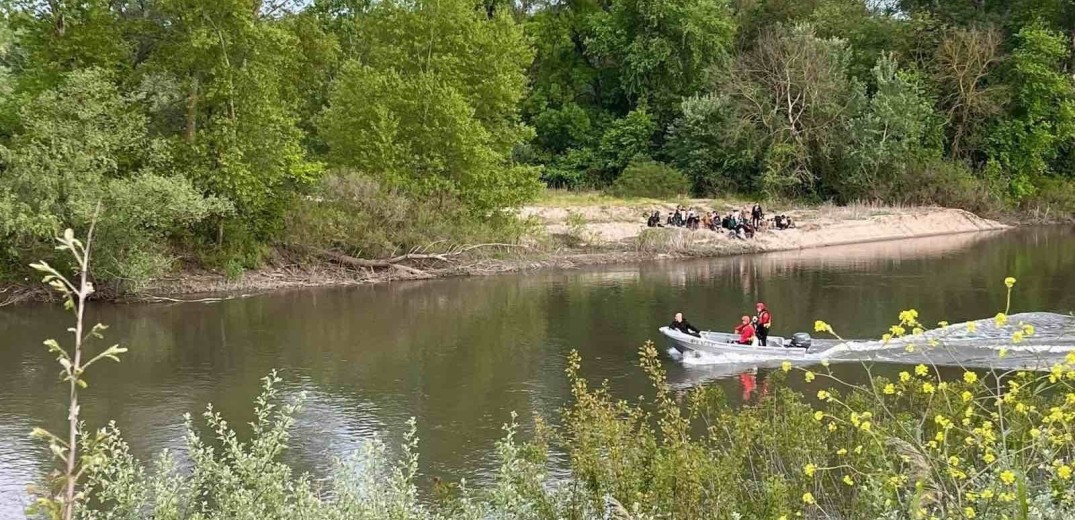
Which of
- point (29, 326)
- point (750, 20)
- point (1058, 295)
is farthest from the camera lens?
point (750, 20)

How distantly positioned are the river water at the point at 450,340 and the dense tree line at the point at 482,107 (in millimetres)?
3730

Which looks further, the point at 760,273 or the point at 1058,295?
the point at 760,273

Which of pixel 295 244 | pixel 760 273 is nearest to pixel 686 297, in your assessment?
pixel 760 273

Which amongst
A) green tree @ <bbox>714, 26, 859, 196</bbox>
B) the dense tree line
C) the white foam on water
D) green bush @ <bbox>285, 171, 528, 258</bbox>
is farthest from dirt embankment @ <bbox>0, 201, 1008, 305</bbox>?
the white foam on water

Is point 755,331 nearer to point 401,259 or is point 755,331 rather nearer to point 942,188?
point 401,259

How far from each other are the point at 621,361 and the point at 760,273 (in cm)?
1567

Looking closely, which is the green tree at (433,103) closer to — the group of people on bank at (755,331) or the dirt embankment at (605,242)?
the dirt embankment at (605,242)

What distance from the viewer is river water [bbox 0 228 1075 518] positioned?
17.6 meters

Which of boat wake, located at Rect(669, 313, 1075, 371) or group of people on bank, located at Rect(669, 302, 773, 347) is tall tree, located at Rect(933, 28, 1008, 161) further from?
group of people on bank, located at Rect(669, 302, 773, 347)

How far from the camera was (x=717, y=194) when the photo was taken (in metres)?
54.4

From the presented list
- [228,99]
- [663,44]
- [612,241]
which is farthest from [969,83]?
[228,99]

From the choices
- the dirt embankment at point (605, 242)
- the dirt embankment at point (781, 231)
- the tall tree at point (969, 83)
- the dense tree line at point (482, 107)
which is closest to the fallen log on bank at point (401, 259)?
the dirt embankment at point (605, 242)

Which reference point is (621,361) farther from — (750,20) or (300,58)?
(750,20)

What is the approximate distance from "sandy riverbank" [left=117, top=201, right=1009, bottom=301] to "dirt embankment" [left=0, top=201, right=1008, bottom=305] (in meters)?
0.03
